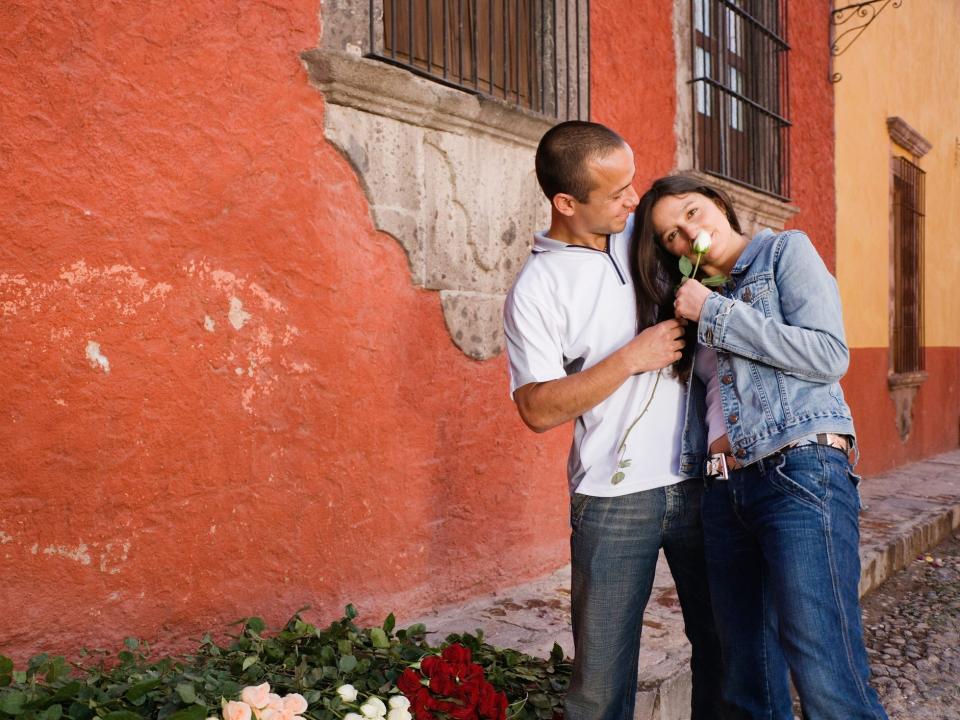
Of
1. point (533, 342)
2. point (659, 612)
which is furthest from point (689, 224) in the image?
point (659, 612)

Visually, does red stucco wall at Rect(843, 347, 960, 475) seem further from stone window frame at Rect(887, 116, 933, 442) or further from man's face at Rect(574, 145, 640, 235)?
man's face at Rect(574, 145, 640, 235)

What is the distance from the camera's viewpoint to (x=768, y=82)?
21.9 feet

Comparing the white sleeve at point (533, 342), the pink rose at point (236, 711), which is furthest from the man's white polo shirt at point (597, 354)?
the pink rose at point (236, 711)

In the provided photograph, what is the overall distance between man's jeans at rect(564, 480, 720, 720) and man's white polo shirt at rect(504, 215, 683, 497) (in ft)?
0.16

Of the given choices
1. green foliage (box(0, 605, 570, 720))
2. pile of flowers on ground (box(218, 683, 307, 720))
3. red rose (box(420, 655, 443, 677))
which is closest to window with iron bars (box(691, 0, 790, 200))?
green foliage (box(0, 605, 570, 720))

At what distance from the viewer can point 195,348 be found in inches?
106

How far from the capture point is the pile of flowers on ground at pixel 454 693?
7.15ft

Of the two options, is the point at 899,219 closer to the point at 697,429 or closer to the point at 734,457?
the point at 697,429

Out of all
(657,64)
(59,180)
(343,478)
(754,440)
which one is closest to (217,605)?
(343,478)

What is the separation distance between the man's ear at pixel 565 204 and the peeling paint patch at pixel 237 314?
1.10 metres

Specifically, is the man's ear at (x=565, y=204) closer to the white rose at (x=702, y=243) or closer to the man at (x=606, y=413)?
the man at (x=606, y=413)

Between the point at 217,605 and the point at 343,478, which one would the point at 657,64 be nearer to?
the point at 343,478

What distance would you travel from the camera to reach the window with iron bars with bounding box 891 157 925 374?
30.0 ft

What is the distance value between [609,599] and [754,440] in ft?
1.66
